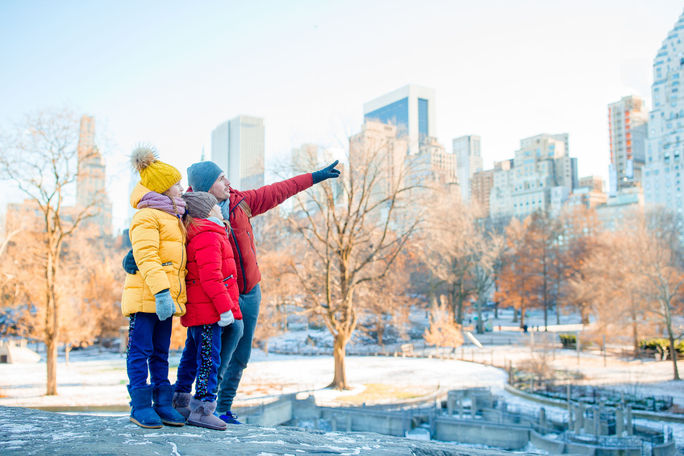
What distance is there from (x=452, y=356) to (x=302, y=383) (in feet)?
34.2

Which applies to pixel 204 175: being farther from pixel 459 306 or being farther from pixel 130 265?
pixel 459 306

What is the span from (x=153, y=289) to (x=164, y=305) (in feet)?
0.41

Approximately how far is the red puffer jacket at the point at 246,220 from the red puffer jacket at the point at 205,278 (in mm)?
422

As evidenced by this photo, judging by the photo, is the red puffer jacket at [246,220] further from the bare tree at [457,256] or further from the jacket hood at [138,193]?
the bare tree at [457,256]

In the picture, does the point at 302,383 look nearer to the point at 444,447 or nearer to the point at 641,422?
the point at 641,422

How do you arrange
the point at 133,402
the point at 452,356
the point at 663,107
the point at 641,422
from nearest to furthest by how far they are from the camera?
the point at 133,402 < the point at 641,422 < the point at 452,356 < the point at 663,107

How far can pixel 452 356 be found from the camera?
1094 inches

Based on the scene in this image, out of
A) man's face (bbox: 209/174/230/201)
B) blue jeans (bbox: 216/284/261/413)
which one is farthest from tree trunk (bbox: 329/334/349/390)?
man's face (bbox: 209/174/230/201)

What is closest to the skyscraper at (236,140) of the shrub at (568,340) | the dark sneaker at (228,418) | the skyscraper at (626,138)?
the shrub at (568,340)

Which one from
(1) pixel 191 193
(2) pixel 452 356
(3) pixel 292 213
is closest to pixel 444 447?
(1) pixel 191 193

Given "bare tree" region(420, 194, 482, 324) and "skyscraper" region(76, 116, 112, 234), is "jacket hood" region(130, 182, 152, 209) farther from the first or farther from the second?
"bare tree" region(420, 194, 482, 324)

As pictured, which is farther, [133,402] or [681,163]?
[681,163]

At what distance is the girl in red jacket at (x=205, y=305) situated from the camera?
3.70 m

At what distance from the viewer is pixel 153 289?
339 centimetres
